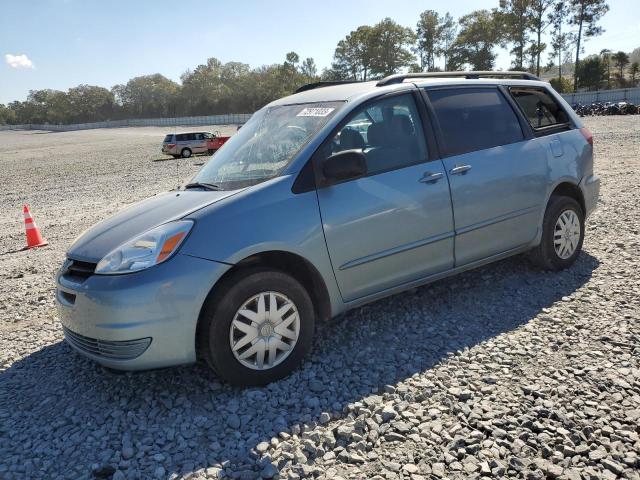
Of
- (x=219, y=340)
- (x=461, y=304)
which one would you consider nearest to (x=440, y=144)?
(x=461, y=304)

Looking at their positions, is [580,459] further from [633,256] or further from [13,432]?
[633,256]

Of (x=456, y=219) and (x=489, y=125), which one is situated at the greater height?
(x=489, y=125)

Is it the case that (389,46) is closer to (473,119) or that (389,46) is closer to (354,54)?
(354,54)

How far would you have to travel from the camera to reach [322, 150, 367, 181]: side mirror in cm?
336

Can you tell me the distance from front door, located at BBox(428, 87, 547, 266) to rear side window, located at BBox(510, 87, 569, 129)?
23 centimetres

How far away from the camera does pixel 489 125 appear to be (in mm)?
4355

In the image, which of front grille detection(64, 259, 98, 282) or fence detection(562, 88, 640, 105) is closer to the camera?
front grille detection(64, 259, 98, 282)

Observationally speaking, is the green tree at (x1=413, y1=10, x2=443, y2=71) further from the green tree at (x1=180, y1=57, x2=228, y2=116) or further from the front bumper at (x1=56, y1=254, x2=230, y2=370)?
the front bumper at (x1=56, y1=254, x2=230, y2=370)

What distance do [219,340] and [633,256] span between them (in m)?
4.36

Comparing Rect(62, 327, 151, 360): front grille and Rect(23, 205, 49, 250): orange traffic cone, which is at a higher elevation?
Rect(62, 327, 151, 360): front grille

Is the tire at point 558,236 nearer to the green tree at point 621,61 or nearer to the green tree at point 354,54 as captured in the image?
the green tree at point 621,61

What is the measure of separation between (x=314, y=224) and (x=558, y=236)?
8.90 feet

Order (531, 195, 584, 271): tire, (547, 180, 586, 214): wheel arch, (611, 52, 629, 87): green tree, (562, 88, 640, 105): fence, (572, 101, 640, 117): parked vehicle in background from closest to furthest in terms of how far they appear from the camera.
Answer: (531, 195, 584, 271): tire
(547, 180, 586, 214): wheel arch
(572, 101, 640, 117): parked vehicle in background
(562, 88, 640, 105): fence
(611, 52, 629, 87): green tree

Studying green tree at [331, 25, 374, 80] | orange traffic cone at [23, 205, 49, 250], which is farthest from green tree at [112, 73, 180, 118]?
orange traffic cone at [23, 205, 49, 250]
